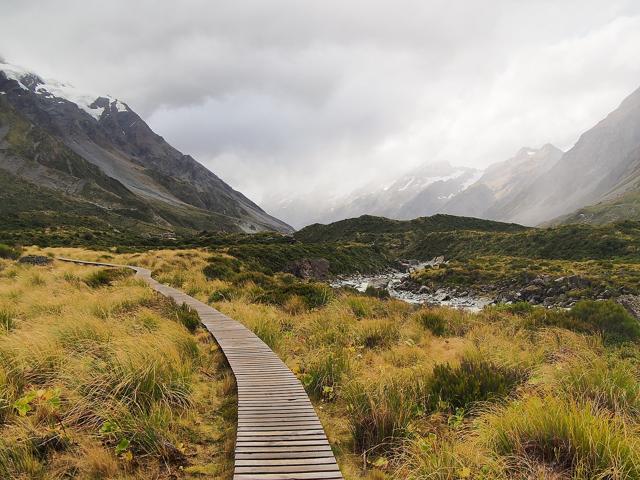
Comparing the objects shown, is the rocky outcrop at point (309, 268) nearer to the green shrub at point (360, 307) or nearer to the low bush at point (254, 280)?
the low bush at point (254, 280)

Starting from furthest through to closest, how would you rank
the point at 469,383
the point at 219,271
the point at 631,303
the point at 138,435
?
the point at 219,271 → the point at 631,303 → the point at 469,383 → the point at 138,435

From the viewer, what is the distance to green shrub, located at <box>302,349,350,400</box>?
23.9 feet

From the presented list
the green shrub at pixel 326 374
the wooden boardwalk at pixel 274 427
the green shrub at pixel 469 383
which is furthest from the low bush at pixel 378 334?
the green shrub at pixel 469 383

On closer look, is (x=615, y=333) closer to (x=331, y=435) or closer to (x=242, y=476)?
(x=331, y=435)

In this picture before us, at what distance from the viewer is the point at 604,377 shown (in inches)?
235

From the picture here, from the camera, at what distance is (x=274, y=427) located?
5.48m

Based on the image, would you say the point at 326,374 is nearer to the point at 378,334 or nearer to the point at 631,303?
the point at 378,334

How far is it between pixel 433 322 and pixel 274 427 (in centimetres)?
802

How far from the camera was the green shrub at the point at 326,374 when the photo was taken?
729cm

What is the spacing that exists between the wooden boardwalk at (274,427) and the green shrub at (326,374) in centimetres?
35

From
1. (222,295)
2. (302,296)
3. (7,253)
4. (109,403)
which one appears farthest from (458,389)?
(7,253)

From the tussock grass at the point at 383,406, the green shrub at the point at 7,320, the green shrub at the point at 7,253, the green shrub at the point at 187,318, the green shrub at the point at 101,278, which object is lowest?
the tussock grass at the point at 383,406

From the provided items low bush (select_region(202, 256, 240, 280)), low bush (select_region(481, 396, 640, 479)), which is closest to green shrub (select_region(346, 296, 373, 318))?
low bush (select_region(481, 396, 640, 479))

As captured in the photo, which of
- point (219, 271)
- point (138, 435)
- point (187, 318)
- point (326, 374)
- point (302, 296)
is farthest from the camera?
point (219, 271)
